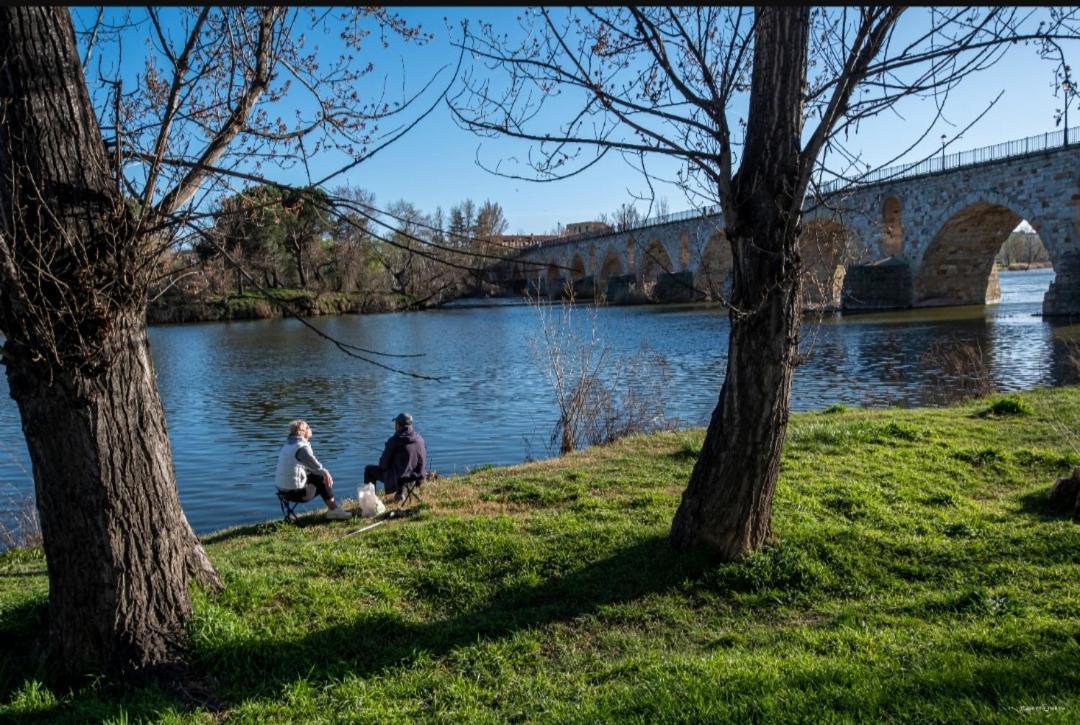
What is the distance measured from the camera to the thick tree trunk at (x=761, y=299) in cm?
493

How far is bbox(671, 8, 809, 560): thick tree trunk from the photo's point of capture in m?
4.93

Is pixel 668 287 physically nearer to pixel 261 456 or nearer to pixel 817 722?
pixel 261 456

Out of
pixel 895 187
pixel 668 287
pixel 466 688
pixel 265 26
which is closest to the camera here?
pixel 466 688

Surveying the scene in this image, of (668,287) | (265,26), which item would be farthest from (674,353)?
(668,287)

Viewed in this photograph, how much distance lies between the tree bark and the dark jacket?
3.84 metres

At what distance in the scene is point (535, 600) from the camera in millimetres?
5102

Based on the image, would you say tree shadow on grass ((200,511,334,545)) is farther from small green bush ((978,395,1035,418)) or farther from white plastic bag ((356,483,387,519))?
small green bush ((978,395,1035,418))

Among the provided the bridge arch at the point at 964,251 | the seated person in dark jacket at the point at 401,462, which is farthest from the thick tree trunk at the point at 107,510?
the bridge arch at the point at 964,251

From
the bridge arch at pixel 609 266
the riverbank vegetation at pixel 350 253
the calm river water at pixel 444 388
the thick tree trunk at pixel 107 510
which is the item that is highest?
the bridge arch at pixel 609 266

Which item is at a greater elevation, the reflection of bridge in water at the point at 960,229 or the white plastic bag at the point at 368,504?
the reflection of bridge in water at the point at 960,229

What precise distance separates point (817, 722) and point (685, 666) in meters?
0.80

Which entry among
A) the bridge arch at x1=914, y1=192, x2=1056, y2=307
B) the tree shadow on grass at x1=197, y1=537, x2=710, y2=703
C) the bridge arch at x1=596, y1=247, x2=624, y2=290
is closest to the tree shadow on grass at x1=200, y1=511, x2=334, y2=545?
the tree shadow on grass at x1=197, y1=537, x2=710, y2=703

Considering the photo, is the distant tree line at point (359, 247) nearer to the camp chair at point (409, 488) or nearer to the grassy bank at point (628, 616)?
the grassy bank at point (628, 616)

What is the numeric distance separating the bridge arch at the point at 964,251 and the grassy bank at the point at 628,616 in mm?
34105
